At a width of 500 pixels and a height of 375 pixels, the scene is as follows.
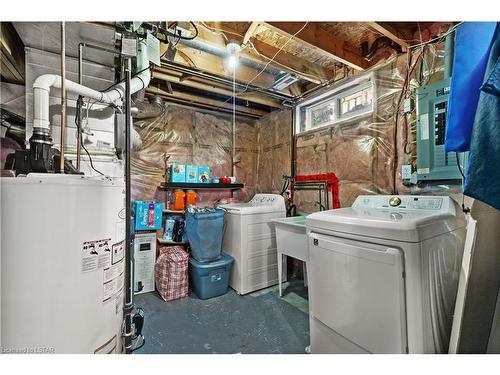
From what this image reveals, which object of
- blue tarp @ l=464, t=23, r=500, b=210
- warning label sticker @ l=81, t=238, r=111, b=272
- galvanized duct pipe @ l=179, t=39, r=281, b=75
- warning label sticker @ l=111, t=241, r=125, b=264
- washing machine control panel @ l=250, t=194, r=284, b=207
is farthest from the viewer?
washing machine control panel @ l=250, t=194, r=284, b=207

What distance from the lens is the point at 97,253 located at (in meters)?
1.10

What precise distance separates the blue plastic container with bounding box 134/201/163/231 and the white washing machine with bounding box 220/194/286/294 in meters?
0.84

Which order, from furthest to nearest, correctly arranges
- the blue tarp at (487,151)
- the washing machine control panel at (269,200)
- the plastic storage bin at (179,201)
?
the plastic storage bin at (179,201) → the washing machine control panel at (269,200) → the blue tarp at (487,151)

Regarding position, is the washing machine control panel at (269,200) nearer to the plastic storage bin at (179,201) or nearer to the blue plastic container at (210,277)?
the blue plastic container at (210,277)

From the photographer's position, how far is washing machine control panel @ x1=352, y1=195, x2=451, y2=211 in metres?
1.41

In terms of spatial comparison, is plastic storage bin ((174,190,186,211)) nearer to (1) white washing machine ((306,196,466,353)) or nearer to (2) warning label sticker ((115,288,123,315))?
(2) warning label sticker ((115,288,123,315))

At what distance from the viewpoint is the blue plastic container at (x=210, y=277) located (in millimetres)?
2445

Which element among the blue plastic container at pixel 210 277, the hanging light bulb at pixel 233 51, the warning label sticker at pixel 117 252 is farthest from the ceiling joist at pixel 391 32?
the blue plastic container at pixel 210 277

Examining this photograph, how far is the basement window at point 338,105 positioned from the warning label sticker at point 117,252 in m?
2.43
